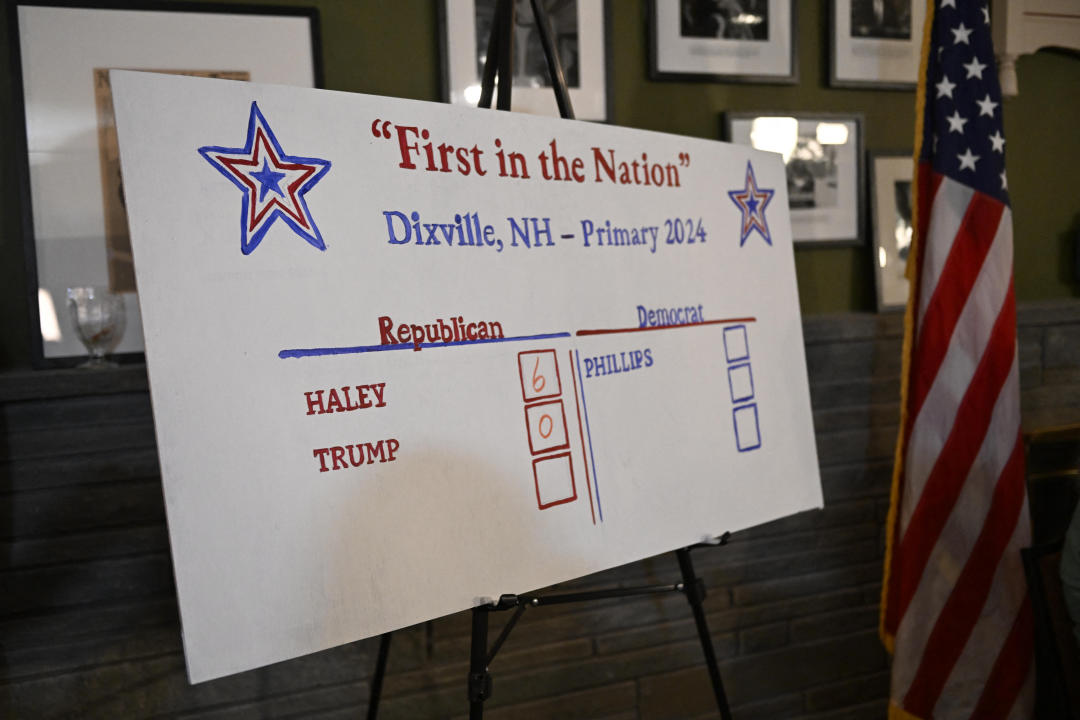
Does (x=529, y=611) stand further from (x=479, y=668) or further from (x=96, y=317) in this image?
(x=96, y=317)

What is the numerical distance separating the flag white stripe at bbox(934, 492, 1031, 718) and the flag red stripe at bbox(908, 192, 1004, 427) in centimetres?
28

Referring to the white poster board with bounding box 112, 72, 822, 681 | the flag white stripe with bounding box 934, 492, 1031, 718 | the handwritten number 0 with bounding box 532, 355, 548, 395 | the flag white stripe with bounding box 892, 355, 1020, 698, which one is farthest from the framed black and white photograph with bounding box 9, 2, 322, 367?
the flag white stripe with bounding box 934, 492, 1031, 718

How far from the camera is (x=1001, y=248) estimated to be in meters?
1.75

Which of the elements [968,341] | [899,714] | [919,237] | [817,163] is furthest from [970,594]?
[817,163]

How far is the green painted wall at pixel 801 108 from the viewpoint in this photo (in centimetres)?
152

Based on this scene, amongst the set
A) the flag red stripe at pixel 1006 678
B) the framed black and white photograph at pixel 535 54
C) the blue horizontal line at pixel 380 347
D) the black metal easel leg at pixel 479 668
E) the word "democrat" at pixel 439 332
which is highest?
the framed black and white photograph at pixel 535 54

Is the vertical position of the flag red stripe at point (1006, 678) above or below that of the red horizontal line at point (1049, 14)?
below

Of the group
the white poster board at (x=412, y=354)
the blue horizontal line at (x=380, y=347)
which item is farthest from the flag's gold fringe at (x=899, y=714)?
the blue horizontal line at (x=380, y=347)

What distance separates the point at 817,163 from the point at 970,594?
1.09 metres

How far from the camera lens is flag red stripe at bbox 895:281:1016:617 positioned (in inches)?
68.6

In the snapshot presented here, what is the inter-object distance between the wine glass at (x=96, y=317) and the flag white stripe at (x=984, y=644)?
1.88m

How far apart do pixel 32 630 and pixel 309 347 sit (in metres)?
0.94

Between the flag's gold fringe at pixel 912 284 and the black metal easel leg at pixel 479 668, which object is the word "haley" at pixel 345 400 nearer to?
the black metal easel leg at pixel 479 668

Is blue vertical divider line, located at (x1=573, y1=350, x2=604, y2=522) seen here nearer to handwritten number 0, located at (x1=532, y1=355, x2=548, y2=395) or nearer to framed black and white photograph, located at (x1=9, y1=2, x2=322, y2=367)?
handwritten number 0, located at (x1=532, y1=355, x2=548, y2=395)
